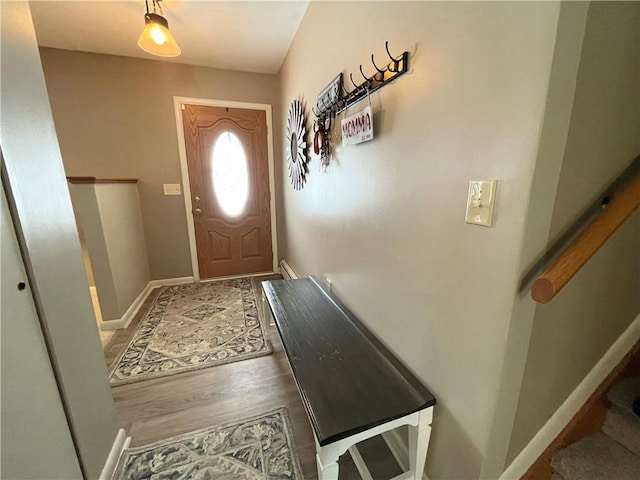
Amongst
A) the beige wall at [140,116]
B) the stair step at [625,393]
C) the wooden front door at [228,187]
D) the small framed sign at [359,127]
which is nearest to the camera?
the stair step at [625,393]

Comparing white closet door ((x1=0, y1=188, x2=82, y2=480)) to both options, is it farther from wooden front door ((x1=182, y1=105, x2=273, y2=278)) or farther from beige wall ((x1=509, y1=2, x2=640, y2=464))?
wooden front door ((x1=182, y1=105, x2=273, y2=278))

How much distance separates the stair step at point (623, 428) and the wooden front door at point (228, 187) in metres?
3.28

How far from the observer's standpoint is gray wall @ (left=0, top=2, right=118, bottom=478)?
78 cm

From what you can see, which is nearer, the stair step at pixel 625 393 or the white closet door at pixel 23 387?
the white closet door at pixel 23 387

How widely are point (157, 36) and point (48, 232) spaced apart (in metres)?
1.72

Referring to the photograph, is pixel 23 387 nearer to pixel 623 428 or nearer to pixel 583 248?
pixel 583 248

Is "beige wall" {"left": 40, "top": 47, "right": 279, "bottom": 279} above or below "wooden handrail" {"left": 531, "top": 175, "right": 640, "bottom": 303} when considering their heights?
above

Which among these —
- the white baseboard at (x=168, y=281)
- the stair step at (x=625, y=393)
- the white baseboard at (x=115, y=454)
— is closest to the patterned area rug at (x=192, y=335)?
the white baseboard at (x=168, y=281)

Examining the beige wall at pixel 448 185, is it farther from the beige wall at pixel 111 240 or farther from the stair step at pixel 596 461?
the beige wall at pixel 111 240

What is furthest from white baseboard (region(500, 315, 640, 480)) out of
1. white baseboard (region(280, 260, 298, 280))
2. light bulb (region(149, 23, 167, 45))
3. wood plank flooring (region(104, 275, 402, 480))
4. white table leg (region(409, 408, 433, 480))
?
light bulb (region(149, 23, 167, 45))

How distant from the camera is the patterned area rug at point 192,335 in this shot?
6.00ft

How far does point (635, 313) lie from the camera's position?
1.18 metres

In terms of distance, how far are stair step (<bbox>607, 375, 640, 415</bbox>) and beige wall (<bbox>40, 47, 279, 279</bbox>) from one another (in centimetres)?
362

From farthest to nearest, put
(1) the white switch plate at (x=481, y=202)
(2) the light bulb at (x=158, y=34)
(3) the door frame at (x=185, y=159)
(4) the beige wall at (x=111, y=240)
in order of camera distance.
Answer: (3) the door frame at (x=185, y=159) → (4) the beige wall at (x=111, y=240) → (2) the light bulb at (x=158, y=34) → (1) the white switch plate at (x=481, y=202)
